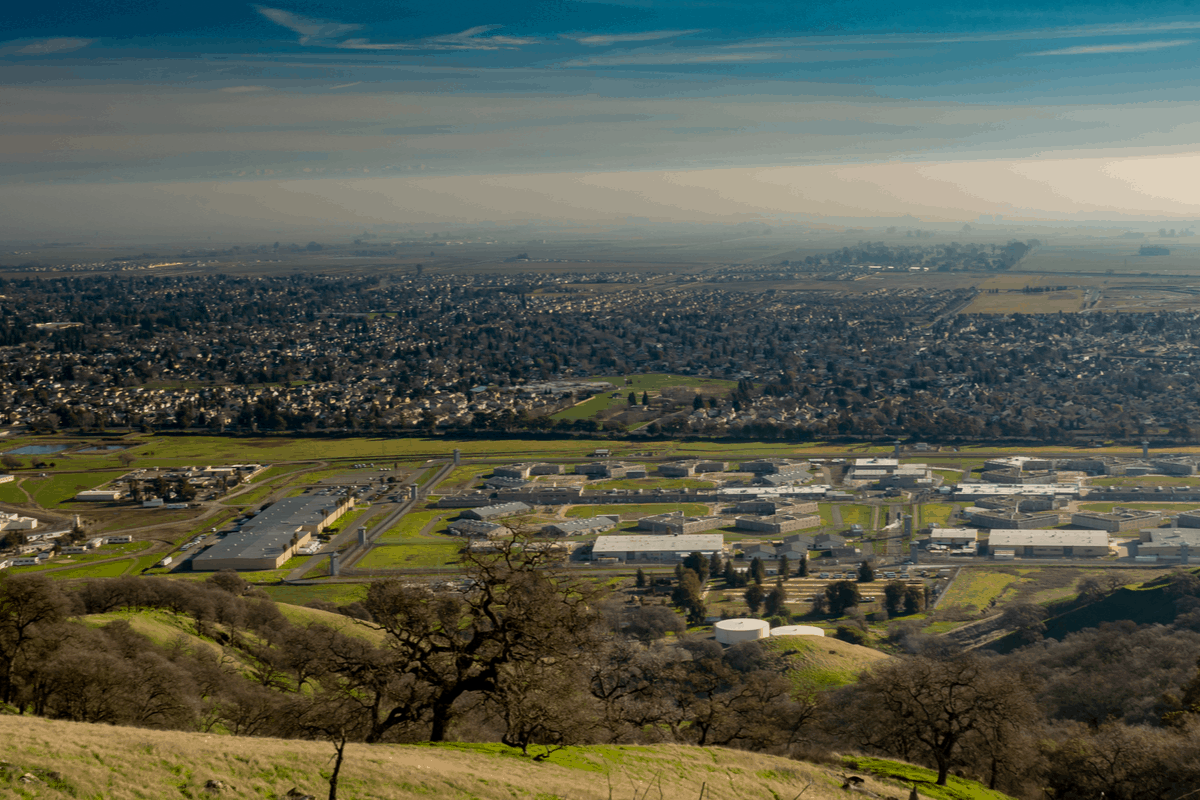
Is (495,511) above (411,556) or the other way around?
above

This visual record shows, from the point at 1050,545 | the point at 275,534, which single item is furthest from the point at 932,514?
the point at 275,534

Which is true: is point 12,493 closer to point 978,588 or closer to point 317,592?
point 317,592

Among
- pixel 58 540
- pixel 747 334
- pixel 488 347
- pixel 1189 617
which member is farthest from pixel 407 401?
pixel 1189 617

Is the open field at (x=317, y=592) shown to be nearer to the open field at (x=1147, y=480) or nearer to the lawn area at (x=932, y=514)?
the lawn area at (x=932, y=514)

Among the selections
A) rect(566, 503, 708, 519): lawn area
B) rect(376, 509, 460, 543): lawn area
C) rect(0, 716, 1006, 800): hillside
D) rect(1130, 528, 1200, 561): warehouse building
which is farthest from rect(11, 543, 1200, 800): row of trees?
rect(566, 503, 708, 519): lawn area

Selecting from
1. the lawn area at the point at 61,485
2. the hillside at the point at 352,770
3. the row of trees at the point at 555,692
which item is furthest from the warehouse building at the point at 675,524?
the hillside at the point at 352,770

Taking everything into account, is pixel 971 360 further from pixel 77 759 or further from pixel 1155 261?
pixel 1155 261

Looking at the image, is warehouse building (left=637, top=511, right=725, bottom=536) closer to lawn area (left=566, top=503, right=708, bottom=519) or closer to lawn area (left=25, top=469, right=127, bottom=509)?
lawn area (left=566, top=503, right=708, bottom=519)

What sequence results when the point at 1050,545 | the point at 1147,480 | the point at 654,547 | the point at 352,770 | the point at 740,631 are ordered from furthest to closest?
the point at 1147,480, the point at 654,547, the point at 1050,545, the point at 740,631, the point at 352,770
